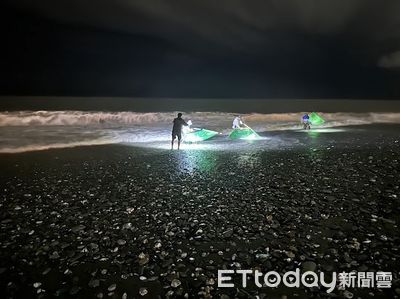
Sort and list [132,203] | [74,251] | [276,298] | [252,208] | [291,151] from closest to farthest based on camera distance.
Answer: [276,298] < [74,251] < [252,208] < [132,203] < [291,151]

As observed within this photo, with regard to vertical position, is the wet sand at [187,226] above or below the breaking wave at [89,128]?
below

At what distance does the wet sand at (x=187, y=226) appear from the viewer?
593 centimetres

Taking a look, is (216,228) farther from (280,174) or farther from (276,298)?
(280,174)

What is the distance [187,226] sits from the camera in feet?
27.3

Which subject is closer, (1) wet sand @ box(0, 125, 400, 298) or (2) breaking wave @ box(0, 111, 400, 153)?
(1) wet sand @ box(0, 125, 400, 298)

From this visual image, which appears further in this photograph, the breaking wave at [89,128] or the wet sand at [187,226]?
the breaking wave at [89,128]

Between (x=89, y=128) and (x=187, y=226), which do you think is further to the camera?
(x=89, y=128)

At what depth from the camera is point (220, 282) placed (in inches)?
230

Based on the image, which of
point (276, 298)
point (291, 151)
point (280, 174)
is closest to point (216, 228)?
point (276, 298)

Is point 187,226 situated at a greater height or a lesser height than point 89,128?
lesser

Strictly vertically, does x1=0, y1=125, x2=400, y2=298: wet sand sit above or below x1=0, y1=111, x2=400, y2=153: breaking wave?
below

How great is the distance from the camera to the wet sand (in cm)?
593

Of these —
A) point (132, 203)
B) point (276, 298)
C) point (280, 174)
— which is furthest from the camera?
point (280, 174)

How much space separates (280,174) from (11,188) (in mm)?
11766
